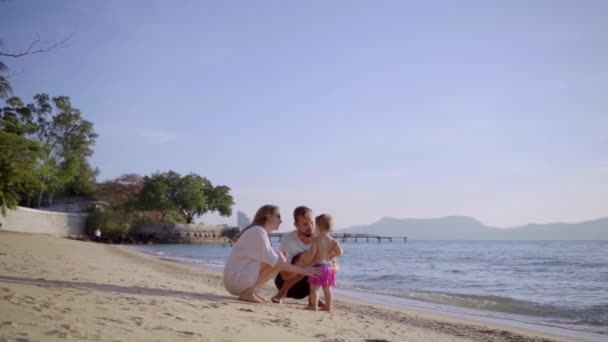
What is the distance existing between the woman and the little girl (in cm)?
14

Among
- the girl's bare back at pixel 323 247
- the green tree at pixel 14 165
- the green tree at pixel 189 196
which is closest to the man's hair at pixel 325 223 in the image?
the girl's bare back at pixel 323 247

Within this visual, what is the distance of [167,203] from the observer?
5969 centimetres

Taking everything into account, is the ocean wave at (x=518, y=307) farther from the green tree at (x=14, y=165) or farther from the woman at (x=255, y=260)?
the green tree at (x=14, y=165)

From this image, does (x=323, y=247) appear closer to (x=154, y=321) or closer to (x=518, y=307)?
(x=154, y=321)

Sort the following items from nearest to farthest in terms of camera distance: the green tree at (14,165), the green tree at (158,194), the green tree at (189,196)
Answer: the green tree at (14,165), the green tree at (158,194), the green tree at (189,196)

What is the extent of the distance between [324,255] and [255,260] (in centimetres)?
80

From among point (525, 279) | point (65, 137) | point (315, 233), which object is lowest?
point (525, 279)

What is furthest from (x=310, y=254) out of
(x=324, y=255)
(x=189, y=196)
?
(x=189, y=196)

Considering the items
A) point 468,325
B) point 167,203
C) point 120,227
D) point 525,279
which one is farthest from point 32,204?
point 468,325

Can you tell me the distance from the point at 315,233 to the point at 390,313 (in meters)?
2.73

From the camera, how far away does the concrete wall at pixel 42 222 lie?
30064mm

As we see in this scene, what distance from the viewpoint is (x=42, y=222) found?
35156 mm

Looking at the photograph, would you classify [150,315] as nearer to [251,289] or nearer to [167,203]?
[251,289]

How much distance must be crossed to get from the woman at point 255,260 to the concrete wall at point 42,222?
29.0 metres
